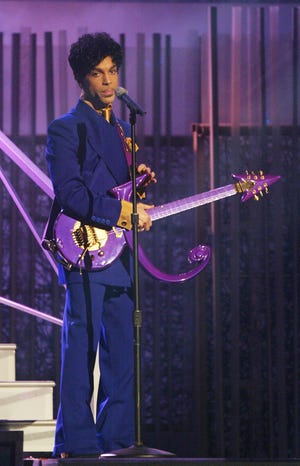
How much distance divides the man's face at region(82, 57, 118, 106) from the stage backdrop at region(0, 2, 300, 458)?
7.81ft

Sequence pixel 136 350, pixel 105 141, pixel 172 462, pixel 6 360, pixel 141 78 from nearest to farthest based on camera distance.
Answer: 1. pixel 172 462
2. pixel 136 350
3. pixel 105 141
4. pixel 6 360
5. pixel 141 78

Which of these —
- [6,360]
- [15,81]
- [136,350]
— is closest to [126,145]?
[136,350]

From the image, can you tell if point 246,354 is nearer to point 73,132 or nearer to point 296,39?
point 296,39

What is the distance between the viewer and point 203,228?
558 centimetres

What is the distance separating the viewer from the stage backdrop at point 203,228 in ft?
18.2

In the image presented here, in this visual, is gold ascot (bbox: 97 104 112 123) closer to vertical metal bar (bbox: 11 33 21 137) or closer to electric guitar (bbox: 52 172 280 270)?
electric guitar (bbox: 52 172 280 270)

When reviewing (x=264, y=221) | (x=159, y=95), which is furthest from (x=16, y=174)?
(x=264, y=221)

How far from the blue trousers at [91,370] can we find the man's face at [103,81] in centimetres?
60

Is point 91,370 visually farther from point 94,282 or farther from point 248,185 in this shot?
point 248,185

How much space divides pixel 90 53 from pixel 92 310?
0.84 m

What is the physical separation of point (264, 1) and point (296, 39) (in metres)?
0.33

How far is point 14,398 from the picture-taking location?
12.9 feet

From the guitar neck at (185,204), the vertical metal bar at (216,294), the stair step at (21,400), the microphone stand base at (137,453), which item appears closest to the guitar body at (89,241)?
the guitar neck at (185,204)

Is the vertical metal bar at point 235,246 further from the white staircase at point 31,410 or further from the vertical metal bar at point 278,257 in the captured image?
the white staircase at point 31,410
